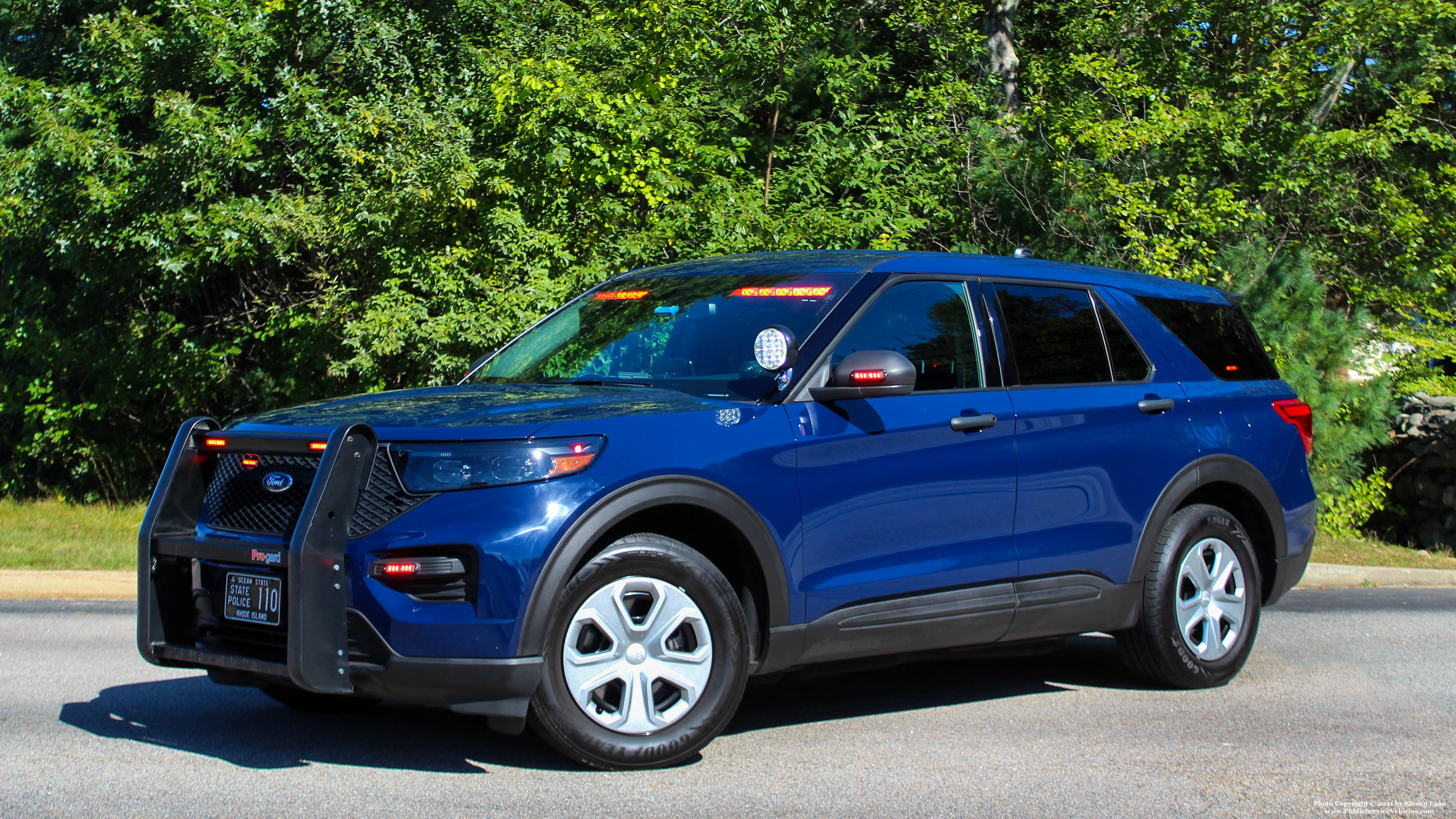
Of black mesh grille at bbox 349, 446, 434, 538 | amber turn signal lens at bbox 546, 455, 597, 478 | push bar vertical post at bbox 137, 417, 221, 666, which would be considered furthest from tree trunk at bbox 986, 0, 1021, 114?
black mesh grille at bbox 349, 446, 434, 538

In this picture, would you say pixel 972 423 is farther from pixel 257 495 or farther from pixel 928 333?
pixel 257 495

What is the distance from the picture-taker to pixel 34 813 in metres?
4.17

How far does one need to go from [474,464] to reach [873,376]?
1480mm

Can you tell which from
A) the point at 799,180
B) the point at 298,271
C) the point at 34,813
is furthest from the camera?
the point at 298,271

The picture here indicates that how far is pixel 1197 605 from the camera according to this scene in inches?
253

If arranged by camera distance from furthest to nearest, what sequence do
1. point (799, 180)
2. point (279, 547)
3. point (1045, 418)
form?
point (799, 180), point (1045, 418), point (279, 547)

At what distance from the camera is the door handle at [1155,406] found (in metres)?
6.20

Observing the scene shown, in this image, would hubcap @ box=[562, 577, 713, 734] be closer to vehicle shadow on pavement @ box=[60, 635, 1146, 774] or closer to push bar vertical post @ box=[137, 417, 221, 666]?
vehicle shadow on pavement @ box=[60, 635, 1146, 774]

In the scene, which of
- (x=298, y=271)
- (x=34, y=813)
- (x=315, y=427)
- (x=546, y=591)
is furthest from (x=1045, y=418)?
(x=298, y=271)

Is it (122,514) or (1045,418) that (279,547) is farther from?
(122,514)

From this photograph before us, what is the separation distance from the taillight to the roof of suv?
0.61m

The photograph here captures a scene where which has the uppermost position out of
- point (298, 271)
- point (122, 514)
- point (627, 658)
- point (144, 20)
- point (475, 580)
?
point (144, 20)

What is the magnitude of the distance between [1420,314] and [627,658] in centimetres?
1379

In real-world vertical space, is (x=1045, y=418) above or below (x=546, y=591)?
above
